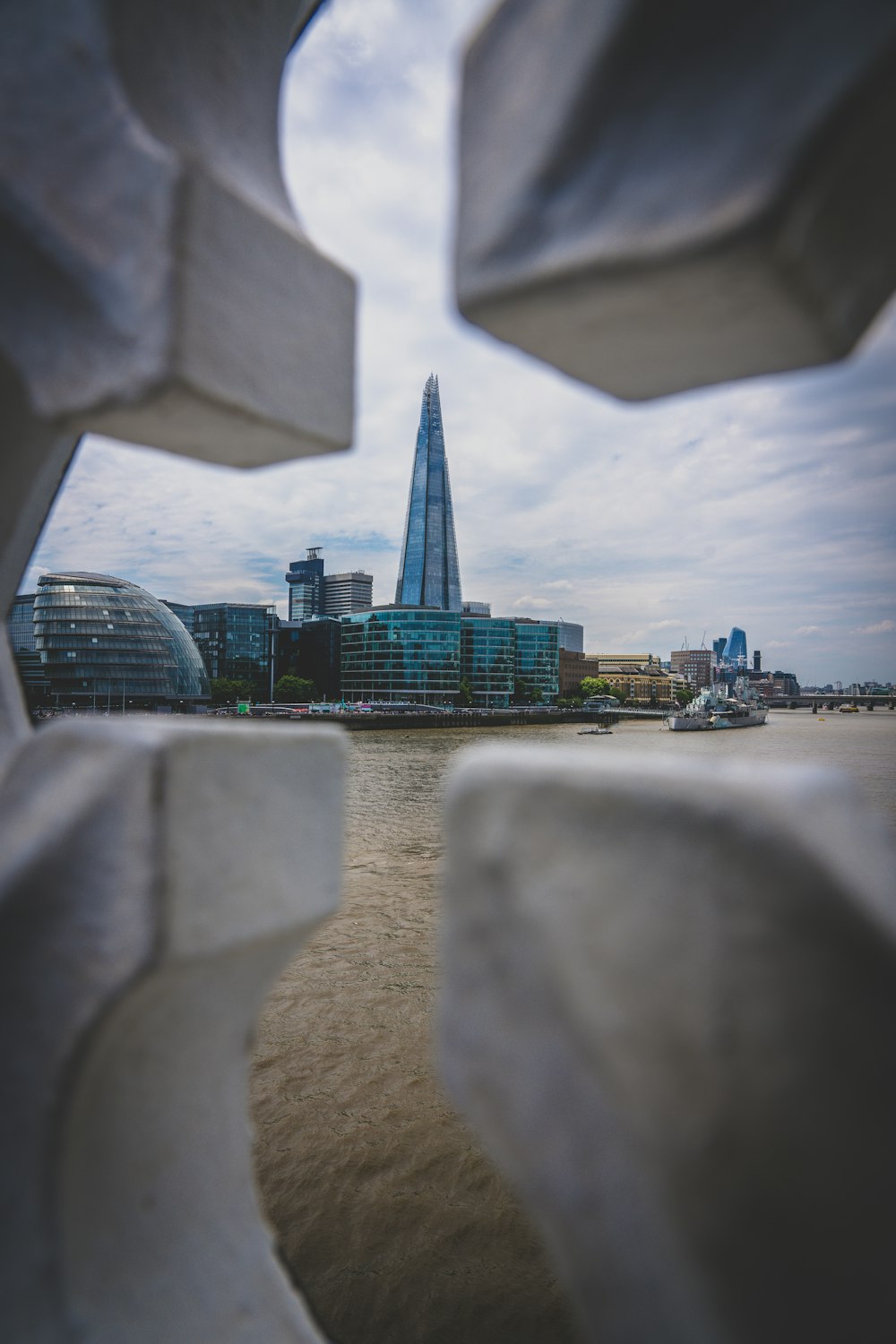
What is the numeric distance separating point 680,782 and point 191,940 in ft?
2.55

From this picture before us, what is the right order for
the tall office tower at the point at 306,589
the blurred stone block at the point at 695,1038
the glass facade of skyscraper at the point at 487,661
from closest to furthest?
the blurred stone block at the point at 695,1038
the glass facade of skyscraper at the point at 487,661
the tall office tower at the point at 306,589

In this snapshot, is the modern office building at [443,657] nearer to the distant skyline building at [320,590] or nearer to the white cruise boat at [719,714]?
the white cruise boat at [719,714]

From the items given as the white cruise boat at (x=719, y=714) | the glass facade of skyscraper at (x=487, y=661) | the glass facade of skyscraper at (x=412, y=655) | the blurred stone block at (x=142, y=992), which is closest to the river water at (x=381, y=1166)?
the blurred stone block at (x=142, y=992)

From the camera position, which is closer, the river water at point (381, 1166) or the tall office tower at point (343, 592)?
the river water at point (381, 1166)

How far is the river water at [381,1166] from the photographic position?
4.48m

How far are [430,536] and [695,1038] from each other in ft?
389

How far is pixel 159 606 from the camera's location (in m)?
63.6

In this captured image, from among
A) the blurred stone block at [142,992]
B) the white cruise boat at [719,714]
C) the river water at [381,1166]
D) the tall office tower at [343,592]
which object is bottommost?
the river water at [381,1166]

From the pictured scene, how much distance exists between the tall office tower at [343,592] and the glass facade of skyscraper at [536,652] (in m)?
65.7

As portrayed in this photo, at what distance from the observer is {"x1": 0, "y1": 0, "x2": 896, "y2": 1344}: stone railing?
803mm

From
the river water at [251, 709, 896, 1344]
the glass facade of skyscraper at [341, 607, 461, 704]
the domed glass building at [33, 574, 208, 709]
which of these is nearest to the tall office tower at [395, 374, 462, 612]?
the glass facade of skyscraper at [341, 607, 461, 704]

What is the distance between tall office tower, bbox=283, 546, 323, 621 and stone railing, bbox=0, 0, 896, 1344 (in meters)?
164

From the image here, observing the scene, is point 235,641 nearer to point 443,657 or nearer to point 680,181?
point 443,657

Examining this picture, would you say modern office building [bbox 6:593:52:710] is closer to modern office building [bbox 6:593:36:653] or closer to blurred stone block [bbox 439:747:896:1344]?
modern office building [bbox 6:593:36:653]
